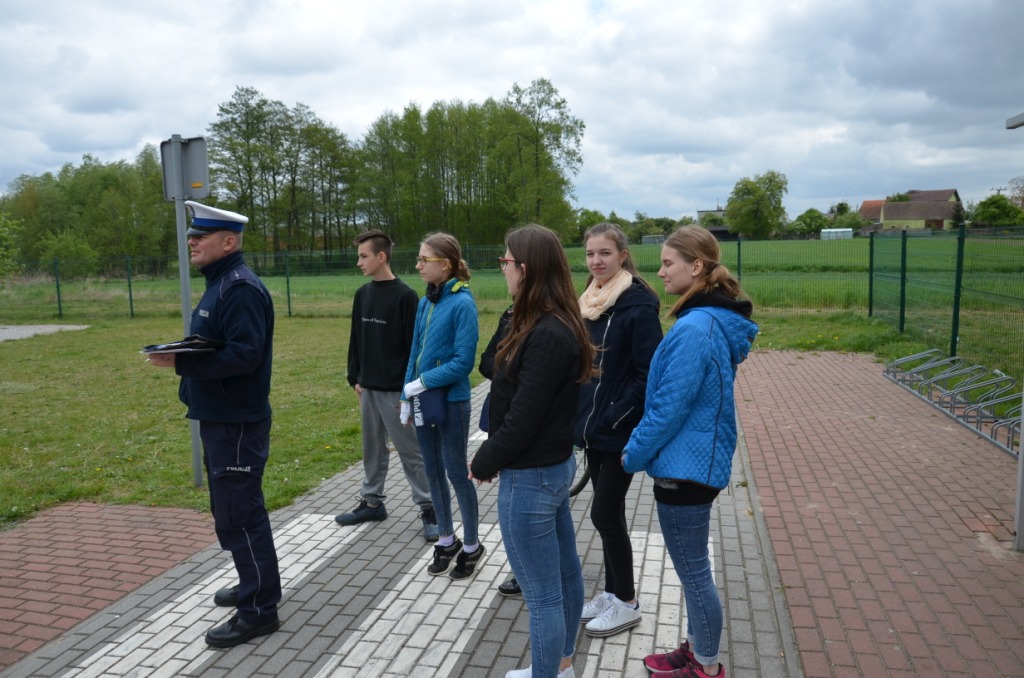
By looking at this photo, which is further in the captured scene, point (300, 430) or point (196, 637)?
point (300, 430)

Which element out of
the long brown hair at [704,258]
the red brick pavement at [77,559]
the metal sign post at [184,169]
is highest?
the metal sign post at [184,169]

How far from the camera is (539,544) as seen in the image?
2.74 m

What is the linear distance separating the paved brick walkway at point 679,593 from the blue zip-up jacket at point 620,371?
105 centimetres

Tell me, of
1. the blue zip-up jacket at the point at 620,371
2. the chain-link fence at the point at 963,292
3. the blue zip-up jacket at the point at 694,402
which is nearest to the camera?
the blue zip-up jacket at the point at 694,402

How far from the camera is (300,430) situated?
8172 millimetres

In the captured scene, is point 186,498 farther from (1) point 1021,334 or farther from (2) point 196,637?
(1) point 1021,334

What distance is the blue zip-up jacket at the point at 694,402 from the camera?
2836mm

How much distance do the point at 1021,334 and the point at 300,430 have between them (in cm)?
793

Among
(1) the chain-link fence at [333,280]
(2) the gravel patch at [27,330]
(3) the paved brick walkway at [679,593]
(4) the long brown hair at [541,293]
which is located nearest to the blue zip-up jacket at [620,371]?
(4) the long brown hair at [541,293]

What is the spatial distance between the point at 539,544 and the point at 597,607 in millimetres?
1225

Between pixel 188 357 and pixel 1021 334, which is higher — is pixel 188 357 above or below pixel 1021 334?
above

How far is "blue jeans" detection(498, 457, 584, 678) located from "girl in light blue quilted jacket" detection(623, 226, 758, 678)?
39cm

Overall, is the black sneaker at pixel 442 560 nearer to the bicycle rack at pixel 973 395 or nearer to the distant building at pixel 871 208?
the bicycle rack at pixel 973 395

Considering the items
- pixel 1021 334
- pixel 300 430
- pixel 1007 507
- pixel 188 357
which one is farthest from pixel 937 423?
pixel 188 357
